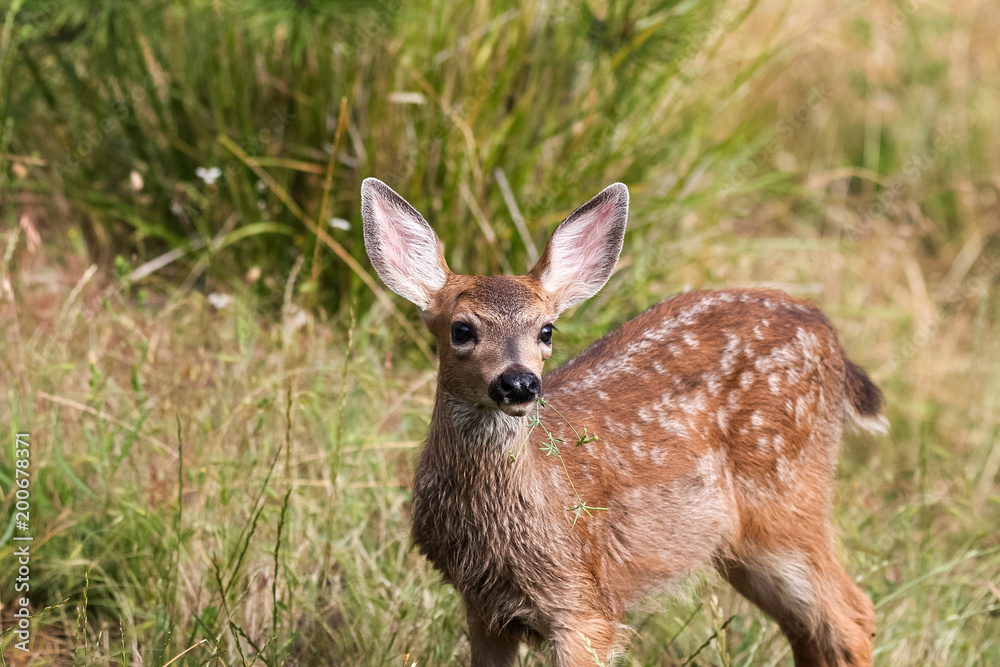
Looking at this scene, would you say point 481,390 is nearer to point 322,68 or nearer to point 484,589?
point 484,589

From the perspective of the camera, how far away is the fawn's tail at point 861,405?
3.95m

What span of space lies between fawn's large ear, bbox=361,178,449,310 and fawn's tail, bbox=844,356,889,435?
5.26 ft

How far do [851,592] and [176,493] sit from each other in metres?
2.36

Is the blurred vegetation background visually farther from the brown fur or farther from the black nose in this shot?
the black nose

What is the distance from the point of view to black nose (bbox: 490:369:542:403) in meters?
2.82

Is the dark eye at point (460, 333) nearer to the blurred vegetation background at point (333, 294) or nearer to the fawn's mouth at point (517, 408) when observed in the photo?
the fawn's mouth at point (517, 408)

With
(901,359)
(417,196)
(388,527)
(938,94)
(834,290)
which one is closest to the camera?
(388,527)

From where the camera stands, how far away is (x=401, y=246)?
3.37m

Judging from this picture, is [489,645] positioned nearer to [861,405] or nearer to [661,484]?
[661,484]

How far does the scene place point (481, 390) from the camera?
2982 millimetres

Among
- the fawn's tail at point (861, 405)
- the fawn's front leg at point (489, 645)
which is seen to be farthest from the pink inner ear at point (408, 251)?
the fawn's tail at point (861, 405)

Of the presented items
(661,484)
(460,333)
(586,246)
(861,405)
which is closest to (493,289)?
(460,333)

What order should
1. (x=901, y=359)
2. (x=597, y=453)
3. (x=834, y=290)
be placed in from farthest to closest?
(x=834, y=290) < (x=901, y=359) < (x=597, y=453)

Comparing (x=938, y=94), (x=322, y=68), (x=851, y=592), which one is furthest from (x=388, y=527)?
(x=938, y=94)
